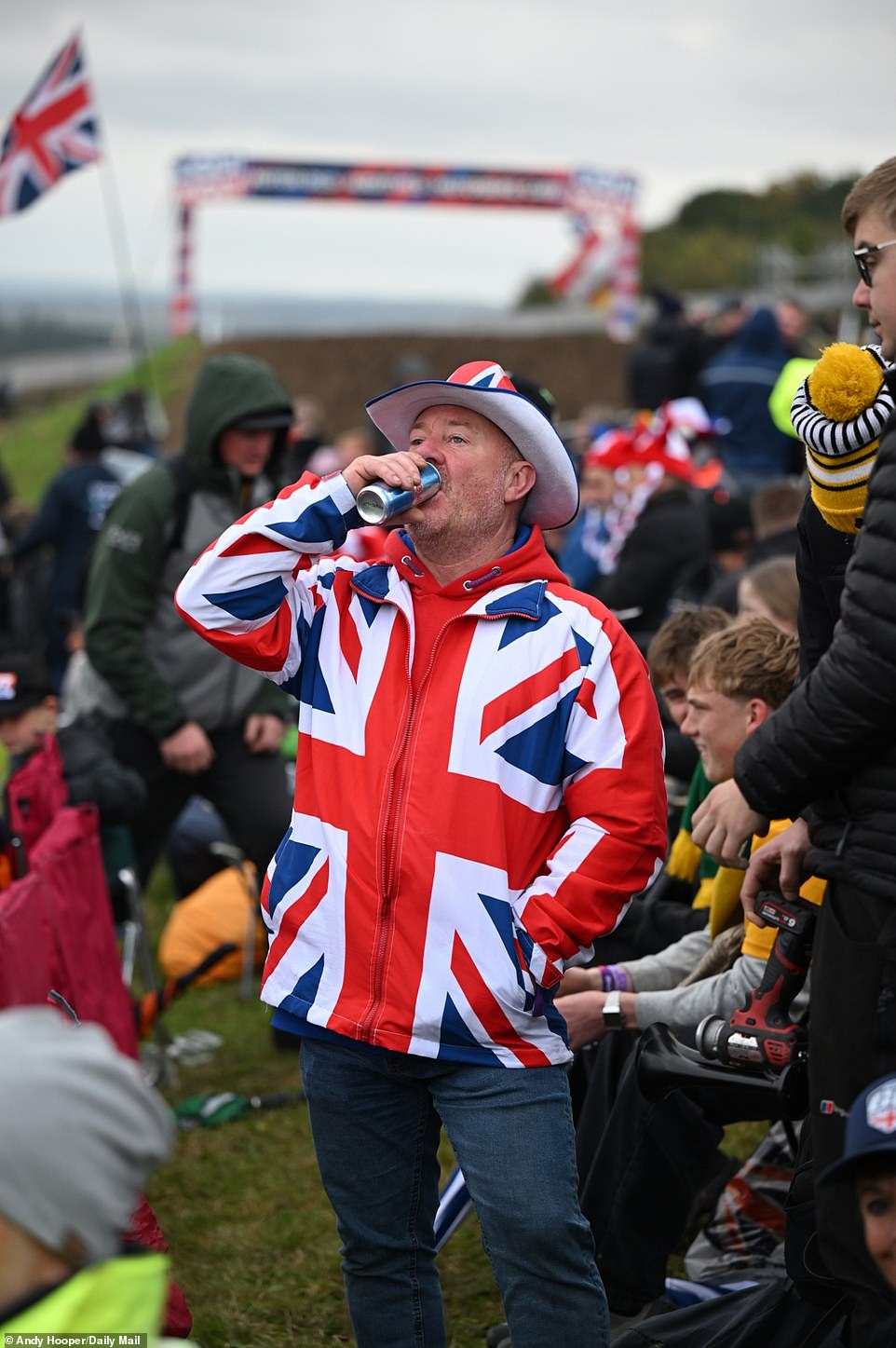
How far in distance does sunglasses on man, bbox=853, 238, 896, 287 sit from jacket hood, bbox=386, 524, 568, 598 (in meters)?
0.83

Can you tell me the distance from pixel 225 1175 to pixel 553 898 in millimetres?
2604

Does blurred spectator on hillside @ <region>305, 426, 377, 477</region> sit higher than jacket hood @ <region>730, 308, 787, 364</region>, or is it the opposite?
jacket hood @ <region>730, 308, 787, 364</region>

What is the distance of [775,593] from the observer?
15.0 ft

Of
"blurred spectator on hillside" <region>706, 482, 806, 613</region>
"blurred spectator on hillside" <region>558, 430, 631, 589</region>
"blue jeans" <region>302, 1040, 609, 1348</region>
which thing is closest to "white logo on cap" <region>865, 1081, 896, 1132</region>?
"blue jeans" <region>302, 1040, 609, 1348</region>

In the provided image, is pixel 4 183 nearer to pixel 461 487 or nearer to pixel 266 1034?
pixel 266 1034

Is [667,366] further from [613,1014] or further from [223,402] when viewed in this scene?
[613,1014]

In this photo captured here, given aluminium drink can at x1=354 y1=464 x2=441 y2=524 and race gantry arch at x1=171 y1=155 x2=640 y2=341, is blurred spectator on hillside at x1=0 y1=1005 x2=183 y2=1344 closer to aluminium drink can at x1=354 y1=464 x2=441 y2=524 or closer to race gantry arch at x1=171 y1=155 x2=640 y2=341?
aluminium drink can at x1=354 y1=464 x2=441 y2=524

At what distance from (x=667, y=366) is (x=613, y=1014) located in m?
10.1

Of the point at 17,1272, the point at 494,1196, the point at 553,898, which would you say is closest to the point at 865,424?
the point at 553,898

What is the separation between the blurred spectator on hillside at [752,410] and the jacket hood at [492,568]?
690 centimetres

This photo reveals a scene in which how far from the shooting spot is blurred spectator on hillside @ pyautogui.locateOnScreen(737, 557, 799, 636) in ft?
14.8

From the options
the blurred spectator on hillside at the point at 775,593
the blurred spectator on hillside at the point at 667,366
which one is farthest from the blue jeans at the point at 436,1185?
the blurred spectator on hillside at the point at 667,366

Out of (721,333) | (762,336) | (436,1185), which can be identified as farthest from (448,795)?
(721,333)

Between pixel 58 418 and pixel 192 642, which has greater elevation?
pixel 192 642
